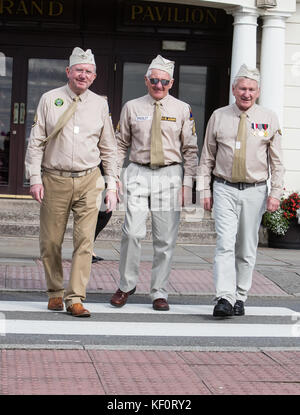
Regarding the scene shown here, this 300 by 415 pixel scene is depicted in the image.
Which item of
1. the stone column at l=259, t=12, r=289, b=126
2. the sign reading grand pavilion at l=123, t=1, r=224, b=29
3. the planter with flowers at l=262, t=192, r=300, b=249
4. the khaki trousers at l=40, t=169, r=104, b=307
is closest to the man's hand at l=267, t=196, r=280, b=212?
the khaki trousers at l=40, t=169, r=104, b=307

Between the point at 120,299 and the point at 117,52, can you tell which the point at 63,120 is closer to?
the point at 120,299

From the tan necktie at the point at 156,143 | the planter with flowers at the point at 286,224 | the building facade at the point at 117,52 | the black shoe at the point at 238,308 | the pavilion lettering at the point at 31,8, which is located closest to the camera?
the tan necktie at the point at 156,143

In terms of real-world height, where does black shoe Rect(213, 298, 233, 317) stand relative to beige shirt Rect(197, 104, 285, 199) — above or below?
below

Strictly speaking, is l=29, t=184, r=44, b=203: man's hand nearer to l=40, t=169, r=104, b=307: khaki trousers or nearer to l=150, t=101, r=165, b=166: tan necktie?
l=40, t=169, r=104, b=307: khaki trousers

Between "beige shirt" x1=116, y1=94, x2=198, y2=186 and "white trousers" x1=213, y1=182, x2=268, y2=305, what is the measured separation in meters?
0.40

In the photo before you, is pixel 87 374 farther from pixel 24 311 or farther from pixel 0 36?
pixel 0 36

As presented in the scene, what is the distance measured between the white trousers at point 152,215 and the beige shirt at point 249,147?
0.94ft

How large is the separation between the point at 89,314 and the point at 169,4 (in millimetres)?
8493

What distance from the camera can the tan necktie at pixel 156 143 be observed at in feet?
26.6

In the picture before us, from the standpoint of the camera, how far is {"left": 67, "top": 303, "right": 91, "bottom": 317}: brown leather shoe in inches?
306

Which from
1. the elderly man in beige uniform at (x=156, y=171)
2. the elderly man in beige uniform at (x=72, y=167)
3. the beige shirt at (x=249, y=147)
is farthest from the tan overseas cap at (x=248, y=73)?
the elderly man in beige uniform at (x=72, y=167)

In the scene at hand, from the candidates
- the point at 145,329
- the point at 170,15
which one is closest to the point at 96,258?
the point at 145,329

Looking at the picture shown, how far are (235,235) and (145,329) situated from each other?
1.22m

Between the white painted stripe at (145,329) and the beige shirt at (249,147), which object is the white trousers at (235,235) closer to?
the beige shirt at (249,147)
